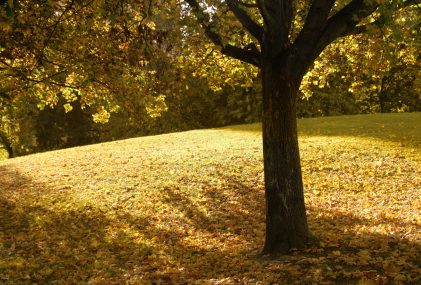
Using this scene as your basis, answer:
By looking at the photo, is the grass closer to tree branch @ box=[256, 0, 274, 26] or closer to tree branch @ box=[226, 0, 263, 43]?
tree branch @ box=[226, 0, 263, 43]

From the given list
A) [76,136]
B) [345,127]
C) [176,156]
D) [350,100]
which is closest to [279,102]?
[176,156]

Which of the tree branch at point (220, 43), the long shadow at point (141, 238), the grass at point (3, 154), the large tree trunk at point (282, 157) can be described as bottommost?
the grass at point (3, 154)

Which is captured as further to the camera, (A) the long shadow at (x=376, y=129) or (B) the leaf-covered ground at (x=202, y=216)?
(A) the long shadow at (x=376, y=129)

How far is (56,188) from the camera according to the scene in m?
11.3

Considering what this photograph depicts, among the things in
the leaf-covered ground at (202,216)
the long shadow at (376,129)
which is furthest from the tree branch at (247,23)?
the long shadow at (376,129)

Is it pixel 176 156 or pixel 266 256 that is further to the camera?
pixel 176 156

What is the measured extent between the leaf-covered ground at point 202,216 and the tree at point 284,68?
2.28 feet

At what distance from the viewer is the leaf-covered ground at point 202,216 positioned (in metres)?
5.54

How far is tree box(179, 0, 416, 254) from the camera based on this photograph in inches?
215

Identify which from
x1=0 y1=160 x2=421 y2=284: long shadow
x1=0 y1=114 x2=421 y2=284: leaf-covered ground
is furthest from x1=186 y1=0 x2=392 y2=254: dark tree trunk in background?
x1=0 y1=160 x2=421 y2=284: long shadow

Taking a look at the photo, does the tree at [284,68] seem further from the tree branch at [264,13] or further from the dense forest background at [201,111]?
the dense forest background at [201,111]

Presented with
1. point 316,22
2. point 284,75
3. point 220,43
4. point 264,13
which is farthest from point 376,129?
point 264,13

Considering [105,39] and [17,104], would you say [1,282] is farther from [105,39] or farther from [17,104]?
[105,39]

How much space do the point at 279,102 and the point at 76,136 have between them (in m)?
38.5
